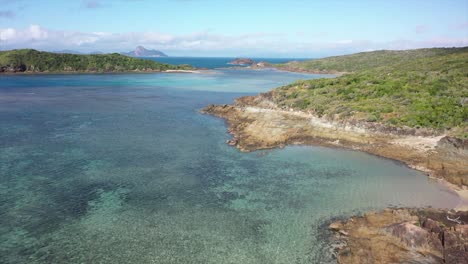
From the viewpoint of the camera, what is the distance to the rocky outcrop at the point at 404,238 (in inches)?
672

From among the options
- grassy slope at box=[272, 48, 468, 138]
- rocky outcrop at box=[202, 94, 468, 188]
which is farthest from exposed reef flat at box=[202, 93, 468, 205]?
grassy slope at box=[272, 48, 468, 138]

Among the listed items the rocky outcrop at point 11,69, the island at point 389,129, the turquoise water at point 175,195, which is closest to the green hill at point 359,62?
the island at point 389,129

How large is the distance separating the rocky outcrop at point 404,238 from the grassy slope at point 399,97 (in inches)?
849

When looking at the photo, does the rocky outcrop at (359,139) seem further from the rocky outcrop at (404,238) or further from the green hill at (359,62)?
the green hill at (359,62)

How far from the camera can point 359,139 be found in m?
39.2

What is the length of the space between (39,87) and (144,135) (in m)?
63.2

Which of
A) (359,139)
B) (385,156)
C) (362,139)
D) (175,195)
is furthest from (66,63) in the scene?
(385,156)

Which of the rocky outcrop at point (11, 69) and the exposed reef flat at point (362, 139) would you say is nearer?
the exposed reef flat at point (362, 139)

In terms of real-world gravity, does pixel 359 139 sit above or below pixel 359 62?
below

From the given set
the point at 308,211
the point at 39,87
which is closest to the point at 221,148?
the point at 308,211

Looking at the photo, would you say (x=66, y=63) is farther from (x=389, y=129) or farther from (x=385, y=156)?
(x=385, y=156)

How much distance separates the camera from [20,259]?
56.6ft

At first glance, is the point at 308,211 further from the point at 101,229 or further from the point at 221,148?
the point at 221,148

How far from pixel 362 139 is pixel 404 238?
22.2 meters
